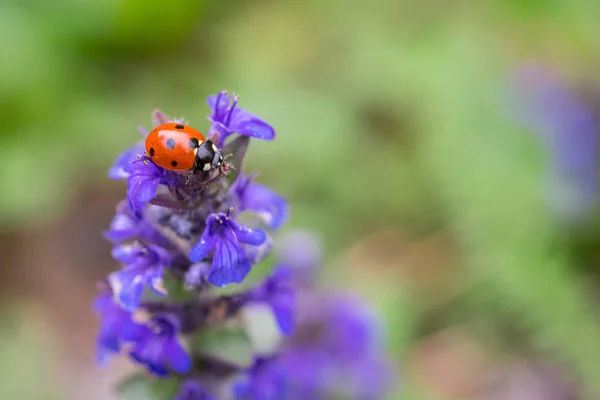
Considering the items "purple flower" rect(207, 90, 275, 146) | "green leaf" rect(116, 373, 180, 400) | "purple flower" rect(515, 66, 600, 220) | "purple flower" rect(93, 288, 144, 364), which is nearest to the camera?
"purple flower" rect(207, 90, 275, 146)

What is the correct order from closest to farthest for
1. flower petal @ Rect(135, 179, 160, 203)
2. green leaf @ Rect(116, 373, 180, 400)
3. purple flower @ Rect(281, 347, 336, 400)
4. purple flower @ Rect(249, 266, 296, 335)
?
flower petal @ Rect(135, 179, 160, 203)
purple flower @ Rect(249, 266, 296, 335)
green leaf @ Rect(116, 373, 180, 400)
purple flower @ Rect(281, 347, 336, 400)

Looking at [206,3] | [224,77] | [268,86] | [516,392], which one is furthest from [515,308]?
[206,3]

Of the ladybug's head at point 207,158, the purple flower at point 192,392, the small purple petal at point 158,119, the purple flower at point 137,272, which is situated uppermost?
the small purple petal at point 158,119

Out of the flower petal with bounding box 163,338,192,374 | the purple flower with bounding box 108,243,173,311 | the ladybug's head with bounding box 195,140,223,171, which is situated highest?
the ladybug's head with bounding box 195,140,223,171

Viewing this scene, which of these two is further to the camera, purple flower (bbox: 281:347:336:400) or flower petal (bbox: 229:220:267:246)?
purple flower (bbox: 281:347:336:400)

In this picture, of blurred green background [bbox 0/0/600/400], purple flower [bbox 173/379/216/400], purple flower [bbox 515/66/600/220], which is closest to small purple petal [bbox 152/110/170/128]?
purple flower [bbox 173/379/216/400]

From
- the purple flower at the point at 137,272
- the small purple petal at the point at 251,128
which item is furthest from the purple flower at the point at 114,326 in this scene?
the small purple petal at the point at 251,128

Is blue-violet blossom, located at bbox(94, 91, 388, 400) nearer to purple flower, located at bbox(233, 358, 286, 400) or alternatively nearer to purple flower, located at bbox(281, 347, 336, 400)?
purple flower, located at bbox(233, 358, 286, 400)

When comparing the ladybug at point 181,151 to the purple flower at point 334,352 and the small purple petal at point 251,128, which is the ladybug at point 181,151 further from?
the purple flower at point 334,352
